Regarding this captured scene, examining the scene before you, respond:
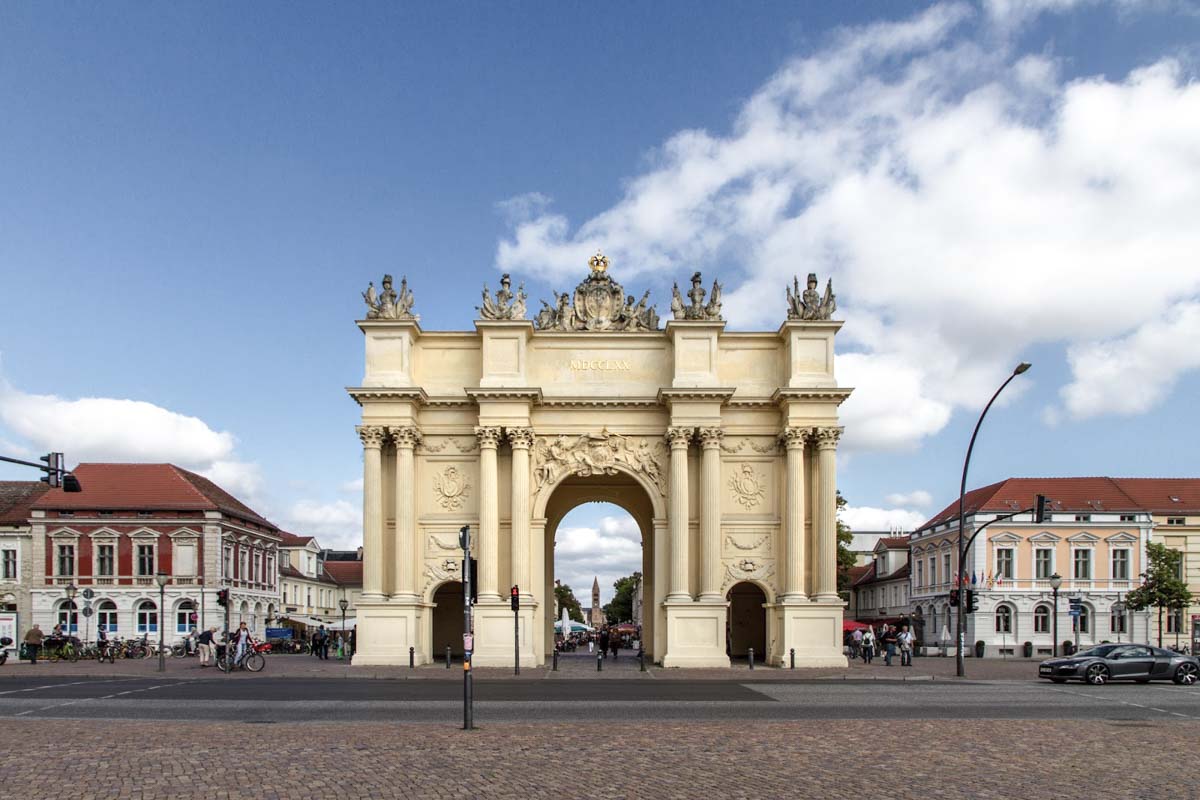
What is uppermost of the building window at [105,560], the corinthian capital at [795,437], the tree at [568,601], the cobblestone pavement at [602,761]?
the corinthian capital at [795,437]

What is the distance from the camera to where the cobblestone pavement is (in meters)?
13.0

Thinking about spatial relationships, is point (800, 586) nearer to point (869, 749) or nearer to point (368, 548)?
point (368, 548)

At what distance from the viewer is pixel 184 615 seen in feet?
217

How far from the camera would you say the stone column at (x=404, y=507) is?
4384 centimetres

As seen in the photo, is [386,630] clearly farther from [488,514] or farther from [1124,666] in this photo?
[1124,666]

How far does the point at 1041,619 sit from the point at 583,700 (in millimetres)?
47539

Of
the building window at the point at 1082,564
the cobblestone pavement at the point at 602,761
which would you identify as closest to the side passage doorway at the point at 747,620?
the building window at the point at 1082,564

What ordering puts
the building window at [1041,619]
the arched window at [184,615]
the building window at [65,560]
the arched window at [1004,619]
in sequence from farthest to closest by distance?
the arched window at [184,615] → the building window at [65,560] → the building window at [1041,619] → the arched window at [1004,619]

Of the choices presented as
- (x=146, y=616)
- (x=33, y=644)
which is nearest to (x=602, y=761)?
(x=33, y=644)

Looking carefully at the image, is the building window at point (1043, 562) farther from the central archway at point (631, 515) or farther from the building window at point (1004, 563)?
the central archway at point (631, 515)

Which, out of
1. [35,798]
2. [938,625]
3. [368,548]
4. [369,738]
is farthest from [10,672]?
[938,625]

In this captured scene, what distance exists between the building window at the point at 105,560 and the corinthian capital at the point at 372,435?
96.8 feet

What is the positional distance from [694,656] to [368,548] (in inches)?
506

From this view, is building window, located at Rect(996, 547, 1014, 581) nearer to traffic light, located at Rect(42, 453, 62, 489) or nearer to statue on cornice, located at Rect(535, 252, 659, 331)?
statue on cornice, located at Rect(535, 252, 659, 331)
